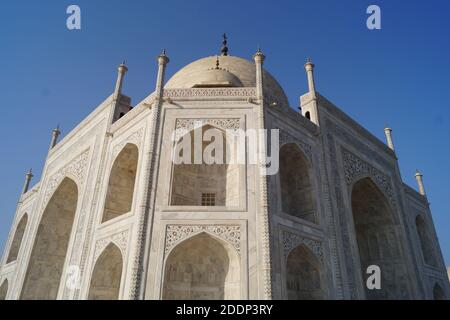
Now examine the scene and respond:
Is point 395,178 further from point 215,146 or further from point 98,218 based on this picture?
point 98,218

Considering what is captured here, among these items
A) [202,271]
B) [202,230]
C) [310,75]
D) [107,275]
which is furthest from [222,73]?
[107,275]

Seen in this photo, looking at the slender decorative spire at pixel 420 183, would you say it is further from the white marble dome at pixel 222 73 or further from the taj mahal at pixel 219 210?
the white marble dome at pixel 222 73

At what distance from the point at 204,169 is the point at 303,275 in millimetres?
4504

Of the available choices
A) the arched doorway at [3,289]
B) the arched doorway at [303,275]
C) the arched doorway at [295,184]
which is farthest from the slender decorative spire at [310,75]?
the arched doorway at [3,289]

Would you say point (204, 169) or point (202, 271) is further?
point (204, 169)

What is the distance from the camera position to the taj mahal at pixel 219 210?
890cm

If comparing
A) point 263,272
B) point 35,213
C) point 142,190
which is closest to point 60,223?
point 35,213

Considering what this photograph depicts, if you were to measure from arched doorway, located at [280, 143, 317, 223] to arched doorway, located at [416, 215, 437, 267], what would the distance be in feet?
35.5

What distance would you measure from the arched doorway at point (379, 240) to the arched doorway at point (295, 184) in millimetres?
3847

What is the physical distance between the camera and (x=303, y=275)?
10.3 metres

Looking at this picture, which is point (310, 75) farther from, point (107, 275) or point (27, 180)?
point (27, 180)

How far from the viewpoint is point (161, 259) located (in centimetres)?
863

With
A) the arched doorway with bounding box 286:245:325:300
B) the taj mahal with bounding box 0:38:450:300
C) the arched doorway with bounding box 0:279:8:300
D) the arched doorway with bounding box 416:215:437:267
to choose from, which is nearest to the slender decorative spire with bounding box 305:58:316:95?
the taj mahal with bounding box 0:38:450:300

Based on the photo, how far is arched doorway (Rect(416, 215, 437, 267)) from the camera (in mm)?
17922
